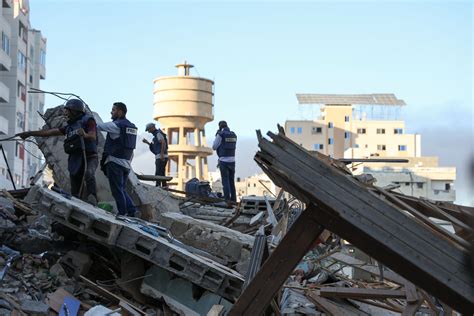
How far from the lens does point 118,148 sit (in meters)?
9.27

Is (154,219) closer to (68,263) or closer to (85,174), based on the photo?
(85,174)

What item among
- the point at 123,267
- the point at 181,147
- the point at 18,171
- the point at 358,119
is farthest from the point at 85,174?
the point at 358,119

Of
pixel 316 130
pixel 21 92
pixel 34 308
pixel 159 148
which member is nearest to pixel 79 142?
pixel 34 308

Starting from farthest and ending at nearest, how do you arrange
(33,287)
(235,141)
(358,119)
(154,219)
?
(358,119)
(235,141)
(154,219)
(33,287)

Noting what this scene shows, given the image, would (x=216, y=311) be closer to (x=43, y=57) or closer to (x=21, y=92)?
(x=21, y=92)

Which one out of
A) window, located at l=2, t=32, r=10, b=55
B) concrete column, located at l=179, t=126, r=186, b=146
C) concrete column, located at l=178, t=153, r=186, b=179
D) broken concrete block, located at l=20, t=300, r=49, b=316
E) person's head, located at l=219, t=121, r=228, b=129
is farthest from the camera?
concrete column, located at l=178, t=153, r=186, b=179

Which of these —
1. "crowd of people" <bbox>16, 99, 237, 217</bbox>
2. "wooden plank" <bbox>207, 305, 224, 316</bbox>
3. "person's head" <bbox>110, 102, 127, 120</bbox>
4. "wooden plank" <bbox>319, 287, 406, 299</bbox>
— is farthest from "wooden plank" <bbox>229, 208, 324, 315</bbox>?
"person's head" <bbox>110, 102, 127, 120</bbox>

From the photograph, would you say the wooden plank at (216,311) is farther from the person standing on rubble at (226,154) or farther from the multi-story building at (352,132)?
the multi-story building at (352,132)

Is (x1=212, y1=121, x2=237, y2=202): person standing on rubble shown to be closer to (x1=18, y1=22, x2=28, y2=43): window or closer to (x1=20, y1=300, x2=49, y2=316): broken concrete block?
(x1=20, y1=300, x2=49, y2=316): broken concrete block

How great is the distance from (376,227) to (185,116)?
50793 millimetres

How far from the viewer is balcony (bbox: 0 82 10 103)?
177 feet

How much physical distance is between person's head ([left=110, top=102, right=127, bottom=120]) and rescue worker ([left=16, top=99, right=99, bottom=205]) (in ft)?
1.08

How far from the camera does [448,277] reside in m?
3.87

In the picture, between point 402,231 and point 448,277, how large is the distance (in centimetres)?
33
